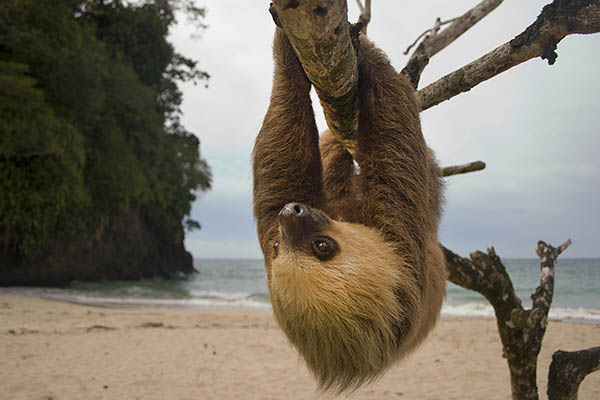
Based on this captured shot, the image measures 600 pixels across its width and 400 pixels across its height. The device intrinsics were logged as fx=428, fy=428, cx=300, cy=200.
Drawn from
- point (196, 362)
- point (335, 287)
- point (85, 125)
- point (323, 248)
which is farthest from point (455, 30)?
point (85, 125)

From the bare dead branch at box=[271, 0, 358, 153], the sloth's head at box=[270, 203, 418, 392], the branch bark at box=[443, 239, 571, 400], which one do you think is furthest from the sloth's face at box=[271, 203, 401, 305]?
the branch bark at box=[443, 239, 571, 400]

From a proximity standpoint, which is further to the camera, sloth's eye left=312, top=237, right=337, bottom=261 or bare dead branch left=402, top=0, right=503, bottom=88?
bare dead branch left=402, top=0, right=503, bottom=88

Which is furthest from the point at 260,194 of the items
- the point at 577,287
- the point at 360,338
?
the point at 577,287

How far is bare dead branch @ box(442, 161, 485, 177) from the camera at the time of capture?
3844 millimetres

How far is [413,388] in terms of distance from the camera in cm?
664

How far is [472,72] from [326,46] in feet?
3.46

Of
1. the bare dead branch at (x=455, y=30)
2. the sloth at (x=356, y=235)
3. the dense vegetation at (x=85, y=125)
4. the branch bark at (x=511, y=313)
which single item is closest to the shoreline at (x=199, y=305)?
the dense vegetation at (x=85, y=125)

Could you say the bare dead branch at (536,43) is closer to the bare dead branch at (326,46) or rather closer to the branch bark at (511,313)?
the bare dead branch at (326,46)

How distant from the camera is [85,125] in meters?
19.1

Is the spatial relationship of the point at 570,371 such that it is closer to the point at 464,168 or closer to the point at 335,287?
the point at 464,168

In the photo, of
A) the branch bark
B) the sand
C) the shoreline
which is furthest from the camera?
the shoreline

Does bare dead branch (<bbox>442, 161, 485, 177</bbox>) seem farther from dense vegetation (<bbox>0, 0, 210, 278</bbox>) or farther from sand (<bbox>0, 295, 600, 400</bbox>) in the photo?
dense vegetation (<bbox>0, 0, 210, 278</bbox>)

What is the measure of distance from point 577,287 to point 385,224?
26602 mm

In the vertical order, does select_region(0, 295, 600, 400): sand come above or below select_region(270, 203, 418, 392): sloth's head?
below
